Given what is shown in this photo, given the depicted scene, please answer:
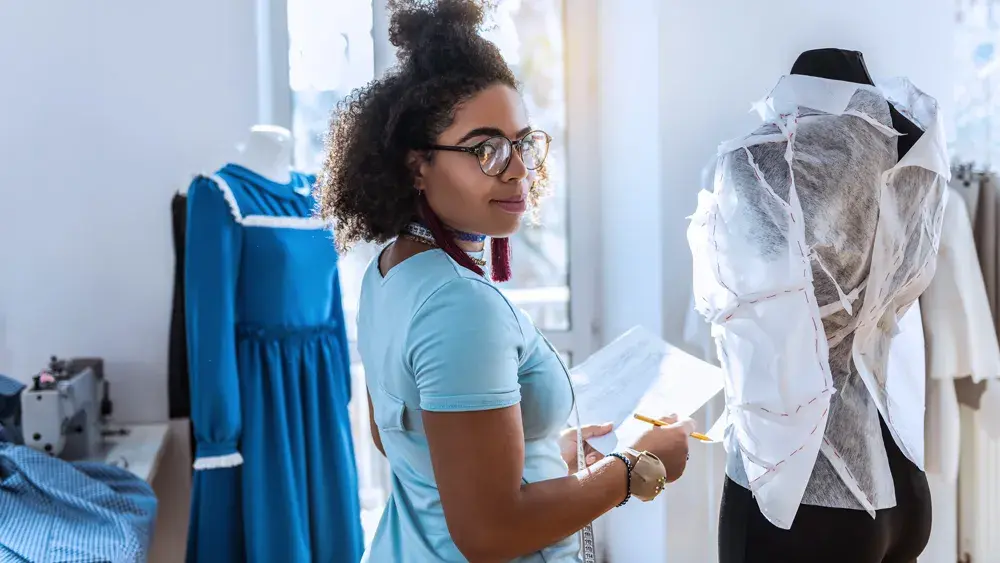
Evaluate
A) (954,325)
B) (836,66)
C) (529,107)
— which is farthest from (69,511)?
(954,325)

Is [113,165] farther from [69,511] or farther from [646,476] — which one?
[646,476]

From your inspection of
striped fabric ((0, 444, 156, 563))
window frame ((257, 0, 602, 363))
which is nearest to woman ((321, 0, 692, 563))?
striped fabric ((0, 444, 156, 563))

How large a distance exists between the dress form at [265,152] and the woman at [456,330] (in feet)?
3.21

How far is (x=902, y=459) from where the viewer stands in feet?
3.82

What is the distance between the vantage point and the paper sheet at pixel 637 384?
1146mm

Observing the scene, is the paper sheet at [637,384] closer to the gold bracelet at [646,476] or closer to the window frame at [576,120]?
the gold bracelet at [646,476]

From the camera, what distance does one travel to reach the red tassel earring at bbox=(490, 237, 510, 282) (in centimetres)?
111

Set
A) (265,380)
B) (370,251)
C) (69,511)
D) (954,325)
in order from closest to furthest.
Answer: (69,511), (265,380), (954,325), (370,251)

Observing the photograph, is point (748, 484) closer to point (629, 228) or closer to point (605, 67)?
point (629, 228)

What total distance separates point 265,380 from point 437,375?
1207 millimetres

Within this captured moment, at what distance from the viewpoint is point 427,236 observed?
90cm

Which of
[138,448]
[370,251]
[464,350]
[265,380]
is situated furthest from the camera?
[370,251]

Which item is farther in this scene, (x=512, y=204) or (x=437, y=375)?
(x=512, y=204)

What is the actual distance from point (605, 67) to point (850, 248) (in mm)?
1580
